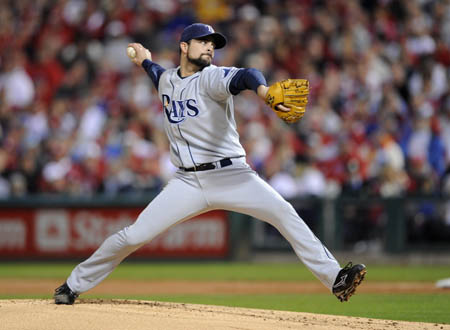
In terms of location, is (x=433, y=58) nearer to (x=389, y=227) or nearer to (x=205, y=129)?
(x=389, y=227)

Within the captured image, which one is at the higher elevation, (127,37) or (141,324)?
(127,37)

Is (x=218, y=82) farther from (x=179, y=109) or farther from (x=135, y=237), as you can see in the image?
(x=135, y=237)

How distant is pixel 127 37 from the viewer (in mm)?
15023

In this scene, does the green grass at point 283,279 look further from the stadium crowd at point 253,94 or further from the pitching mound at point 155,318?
the stadium crowd at point 253,94

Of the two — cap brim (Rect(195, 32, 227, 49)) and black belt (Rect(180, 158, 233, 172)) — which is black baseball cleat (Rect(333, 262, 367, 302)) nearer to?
black belt (Rect(180, 158, 233, 172))

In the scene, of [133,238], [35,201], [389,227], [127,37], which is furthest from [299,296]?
[127,37]

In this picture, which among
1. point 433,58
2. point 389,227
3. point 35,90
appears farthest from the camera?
point 35,90

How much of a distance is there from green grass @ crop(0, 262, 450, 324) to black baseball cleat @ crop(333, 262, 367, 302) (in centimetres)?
95

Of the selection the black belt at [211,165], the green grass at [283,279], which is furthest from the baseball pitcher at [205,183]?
the green grass at [283,279]

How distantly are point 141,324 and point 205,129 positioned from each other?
55.5 inches

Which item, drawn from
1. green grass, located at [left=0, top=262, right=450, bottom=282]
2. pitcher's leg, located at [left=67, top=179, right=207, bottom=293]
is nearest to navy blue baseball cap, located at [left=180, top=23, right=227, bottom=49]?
pitcher's leg, located at [left=67, top=179, right=207, bottom=293]

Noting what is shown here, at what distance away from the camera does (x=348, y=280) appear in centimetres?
554

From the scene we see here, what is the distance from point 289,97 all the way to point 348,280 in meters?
1.33

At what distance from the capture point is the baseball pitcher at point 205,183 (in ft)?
18.7
